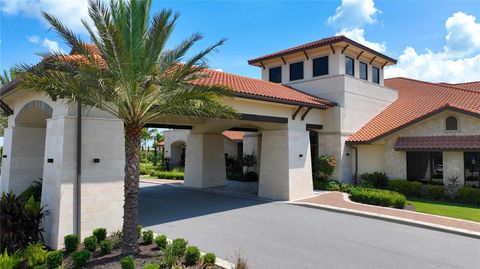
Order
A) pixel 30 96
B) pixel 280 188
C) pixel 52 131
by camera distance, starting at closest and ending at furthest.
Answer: pixel 52 131, pixel 30 96, pixel 280 188

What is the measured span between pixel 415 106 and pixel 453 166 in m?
6.59

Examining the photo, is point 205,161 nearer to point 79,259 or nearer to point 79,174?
point 79,174

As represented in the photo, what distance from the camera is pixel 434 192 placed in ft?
56.1

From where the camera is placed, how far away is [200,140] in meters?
20.5

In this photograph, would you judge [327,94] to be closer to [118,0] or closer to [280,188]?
[280,188]

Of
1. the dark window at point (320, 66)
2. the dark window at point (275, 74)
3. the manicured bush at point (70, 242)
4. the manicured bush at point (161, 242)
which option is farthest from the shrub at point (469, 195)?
the manicured bush at point (70, 242)

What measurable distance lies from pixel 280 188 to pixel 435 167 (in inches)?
357

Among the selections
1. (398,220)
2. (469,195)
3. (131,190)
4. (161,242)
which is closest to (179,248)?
(161,242)

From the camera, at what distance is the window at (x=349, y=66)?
2091 cm

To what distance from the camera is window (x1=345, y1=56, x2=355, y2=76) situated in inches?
823

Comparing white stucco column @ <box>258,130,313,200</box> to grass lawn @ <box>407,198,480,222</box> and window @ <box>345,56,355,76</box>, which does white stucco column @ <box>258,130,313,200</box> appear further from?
window @ <box>345,56,355,76</box>

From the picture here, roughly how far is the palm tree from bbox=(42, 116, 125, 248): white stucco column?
5.33 ft

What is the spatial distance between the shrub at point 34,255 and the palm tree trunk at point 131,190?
6.21 ft

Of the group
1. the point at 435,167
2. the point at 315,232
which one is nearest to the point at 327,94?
the point at 435,167
